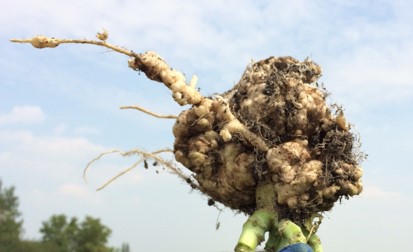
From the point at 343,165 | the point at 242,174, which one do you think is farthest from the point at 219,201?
the point at 343,165

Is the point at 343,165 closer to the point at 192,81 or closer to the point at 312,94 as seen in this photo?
the point at 312,94

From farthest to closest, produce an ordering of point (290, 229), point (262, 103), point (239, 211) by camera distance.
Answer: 1. point (239, 211)
2. point (262, 103)
3. point (290, 229)

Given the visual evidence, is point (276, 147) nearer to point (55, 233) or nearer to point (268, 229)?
point (268, 229)

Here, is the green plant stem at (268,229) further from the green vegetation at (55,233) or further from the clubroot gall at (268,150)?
the green vegetation at (55,233)

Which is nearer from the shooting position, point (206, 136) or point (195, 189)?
point (206, 136)

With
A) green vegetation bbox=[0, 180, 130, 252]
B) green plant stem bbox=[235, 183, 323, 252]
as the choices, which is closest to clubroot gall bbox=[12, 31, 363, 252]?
green plant stem bbox=[235, 183, 323, 252]

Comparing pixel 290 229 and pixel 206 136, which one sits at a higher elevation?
pixel 206 136

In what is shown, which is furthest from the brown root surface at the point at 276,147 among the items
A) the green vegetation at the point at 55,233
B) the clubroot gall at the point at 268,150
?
the green vegetation at the point at 55,233

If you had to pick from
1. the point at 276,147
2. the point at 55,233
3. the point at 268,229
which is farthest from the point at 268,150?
the point at 55,233
